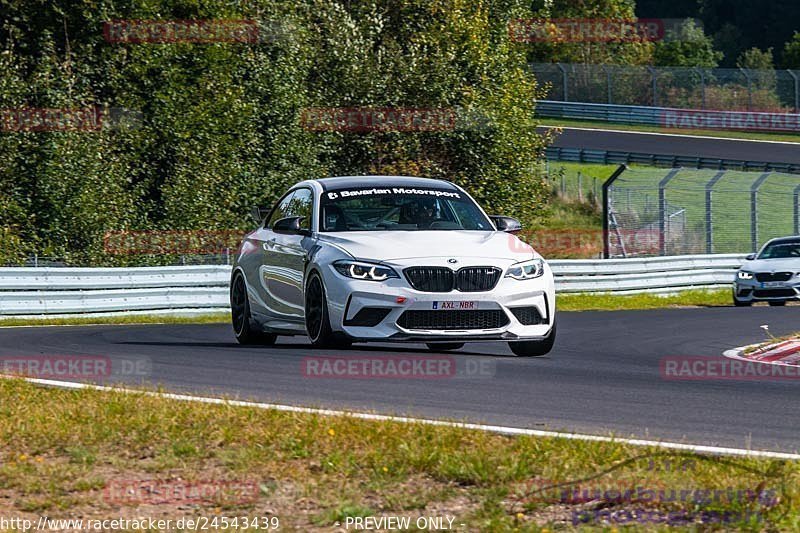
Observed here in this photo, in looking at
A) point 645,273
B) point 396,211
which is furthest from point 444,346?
point 645,273

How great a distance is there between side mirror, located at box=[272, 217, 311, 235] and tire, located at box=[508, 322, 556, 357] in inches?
86.5

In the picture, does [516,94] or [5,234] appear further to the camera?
[516,94]

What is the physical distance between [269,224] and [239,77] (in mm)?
19765

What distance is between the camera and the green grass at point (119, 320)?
2092 centimetres

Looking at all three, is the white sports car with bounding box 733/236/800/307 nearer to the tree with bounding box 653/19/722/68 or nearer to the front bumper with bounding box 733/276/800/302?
the front bumper with bounding box 733/276/800/302

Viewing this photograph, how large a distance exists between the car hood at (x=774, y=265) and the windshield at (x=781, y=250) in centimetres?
42

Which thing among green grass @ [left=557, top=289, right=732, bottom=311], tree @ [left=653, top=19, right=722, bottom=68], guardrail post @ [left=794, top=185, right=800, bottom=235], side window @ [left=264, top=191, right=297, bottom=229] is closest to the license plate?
side window @ [left=264, top=191, right=297, bottom=229]

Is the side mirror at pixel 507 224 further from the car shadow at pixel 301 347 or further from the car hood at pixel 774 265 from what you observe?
the car hood at pixel 774 265

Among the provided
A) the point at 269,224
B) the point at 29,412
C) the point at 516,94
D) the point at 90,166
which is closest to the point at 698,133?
the point at 516,94

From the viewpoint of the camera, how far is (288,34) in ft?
111

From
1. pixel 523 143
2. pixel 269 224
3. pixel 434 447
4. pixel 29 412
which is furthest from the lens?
pixel 523 143

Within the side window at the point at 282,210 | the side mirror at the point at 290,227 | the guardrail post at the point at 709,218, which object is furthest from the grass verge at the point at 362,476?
the guardrail post at the point at 709,218

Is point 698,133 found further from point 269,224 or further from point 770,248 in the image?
point 269,224

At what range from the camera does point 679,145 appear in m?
57.6
